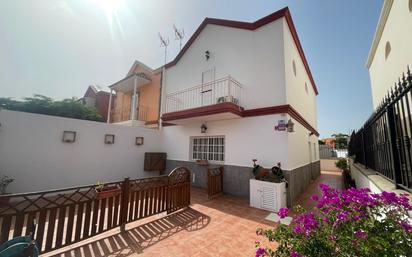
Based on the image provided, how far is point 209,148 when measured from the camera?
8453 millimetres

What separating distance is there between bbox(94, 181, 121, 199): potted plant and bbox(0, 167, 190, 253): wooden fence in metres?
0.02

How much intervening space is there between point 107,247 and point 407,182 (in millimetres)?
5250

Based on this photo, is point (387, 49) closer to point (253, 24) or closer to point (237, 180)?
point (253, 24)

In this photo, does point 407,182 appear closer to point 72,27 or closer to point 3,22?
point 72,27

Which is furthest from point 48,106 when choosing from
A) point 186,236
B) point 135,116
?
point 186,236

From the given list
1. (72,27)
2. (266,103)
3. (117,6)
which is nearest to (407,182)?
(266,103)

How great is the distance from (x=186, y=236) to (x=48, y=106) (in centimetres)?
1468

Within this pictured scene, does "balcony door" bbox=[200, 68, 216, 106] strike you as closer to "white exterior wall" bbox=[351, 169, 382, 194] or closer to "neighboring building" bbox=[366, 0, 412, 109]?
"white exterior wall" bbox=[351, 169, 382, 194]

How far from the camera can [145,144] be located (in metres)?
9.63

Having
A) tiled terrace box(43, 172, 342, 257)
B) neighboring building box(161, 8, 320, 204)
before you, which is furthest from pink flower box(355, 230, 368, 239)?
neighboring building box(161, 8, 320, 204)

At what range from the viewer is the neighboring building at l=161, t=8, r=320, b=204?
6531 millimetres

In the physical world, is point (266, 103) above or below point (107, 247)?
above

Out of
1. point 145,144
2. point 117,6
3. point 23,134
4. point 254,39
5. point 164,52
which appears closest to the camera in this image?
point 23,134

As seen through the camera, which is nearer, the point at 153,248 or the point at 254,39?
the point at 153,248
